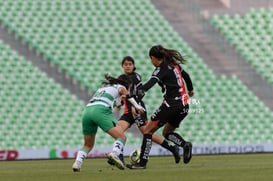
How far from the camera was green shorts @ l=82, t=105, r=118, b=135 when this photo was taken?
12828 mm

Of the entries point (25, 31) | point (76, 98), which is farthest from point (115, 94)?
point (25, 31)

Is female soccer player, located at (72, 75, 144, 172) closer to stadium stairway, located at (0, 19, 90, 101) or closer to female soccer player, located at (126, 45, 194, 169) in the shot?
female soccer player, located at (126, 45, 194, 169)

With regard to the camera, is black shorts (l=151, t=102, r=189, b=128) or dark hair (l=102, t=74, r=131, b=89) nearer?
dark hair (l=102, t=74, r=131, b=89)

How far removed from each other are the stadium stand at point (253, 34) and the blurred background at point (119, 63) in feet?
0.11

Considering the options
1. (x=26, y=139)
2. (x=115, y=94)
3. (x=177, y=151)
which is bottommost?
(x=26, y=139)

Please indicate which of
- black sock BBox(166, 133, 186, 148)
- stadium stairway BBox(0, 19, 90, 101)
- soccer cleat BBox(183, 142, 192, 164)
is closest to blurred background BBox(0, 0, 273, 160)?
stadium stairway BBox(0, 19, 90, 101)

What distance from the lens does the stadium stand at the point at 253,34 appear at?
27609 millimetres

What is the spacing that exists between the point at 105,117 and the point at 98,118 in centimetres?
12

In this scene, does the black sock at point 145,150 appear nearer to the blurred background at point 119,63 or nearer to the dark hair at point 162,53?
the dark hair at point 162,53

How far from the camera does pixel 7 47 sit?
26.3 metres

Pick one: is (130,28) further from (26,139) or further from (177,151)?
(177,151)

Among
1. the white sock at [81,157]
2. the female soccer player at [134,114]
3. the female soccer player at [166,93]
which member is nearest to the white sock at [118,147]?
the white sock at [81,157]

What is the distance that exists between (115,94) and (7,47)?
13.8 meters

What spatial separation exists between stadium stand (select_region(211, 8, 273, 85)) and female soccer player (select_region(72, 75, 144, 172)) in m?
14.9
